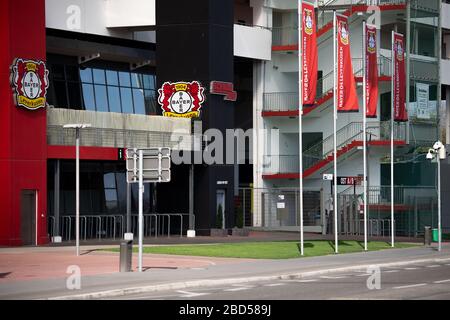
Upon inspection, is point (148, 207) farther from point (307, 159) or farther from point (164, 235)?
point (307, 159)

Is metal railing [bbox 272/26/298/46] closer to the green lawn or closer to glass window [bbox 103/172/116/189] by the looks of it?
glass window [bbox 103/172/116/189]

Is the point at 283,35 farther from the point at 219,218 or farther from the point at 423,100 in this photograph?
the point at 219,218

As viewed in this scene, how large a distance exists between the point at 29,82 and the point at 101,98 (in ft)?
52.6

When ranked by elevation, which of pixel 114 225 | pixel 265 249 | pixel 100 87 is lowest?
pixel 265 249

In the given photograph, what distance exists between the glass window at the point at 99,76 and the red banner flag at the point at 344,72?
19095 mm

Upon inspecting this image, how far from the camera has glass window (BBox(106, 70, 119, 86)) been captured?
58.3m

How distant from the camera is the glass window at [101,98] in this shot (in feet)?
187

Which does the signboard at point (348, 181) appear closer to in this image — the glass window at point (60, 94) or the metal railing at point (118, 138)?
the metal railing at point (118, 138)

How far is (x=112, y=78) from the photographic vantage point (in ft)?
192

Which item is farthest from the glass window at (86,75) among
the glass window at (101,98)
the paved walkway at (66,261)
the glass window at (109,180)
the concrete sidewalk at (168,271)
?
the concrete sidewalk at (168,271)

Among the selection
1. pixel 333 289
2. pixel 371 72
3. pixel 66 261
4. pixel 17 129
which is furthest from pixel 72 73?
pixel 333 289

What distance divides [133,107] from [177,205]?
30.3 feet

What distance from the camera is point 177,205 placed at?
52.9 m

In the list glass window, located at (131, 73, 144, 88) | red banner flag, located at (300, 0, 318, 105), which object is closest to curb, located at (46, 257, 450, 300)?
red banner flag, located at (300, 0, 318, 105)
